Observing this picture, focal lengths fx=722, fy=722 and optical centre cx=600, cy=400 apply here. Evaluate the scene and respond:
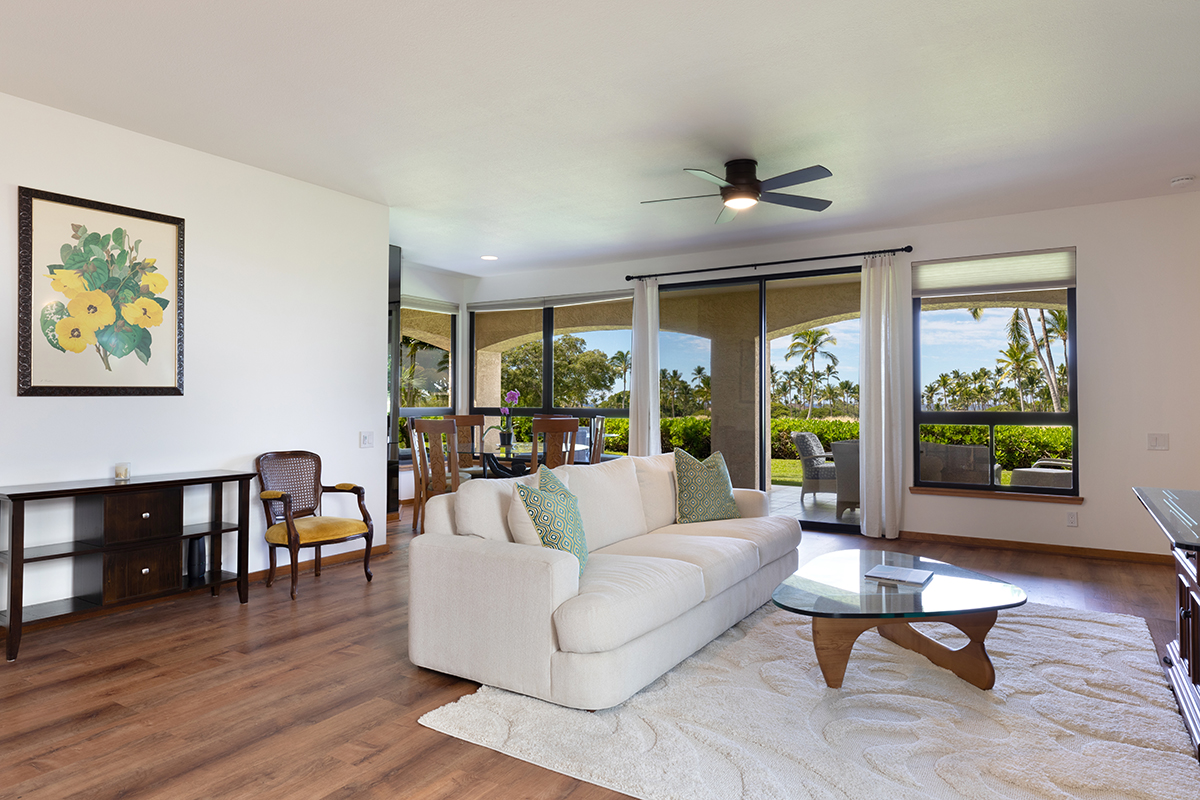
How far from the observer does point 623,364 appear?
7.87 meters

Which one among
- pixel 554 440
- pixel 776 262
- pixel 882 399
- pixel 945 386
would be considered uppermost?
pixel 776 262

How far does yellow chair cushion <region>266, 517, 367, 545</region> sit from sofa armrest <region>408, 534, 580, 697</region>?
158 centimetres

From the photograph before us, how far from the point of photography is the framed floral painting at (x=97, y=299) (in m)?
3.67

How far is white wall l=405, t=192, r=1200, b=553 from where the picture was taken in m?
5.20

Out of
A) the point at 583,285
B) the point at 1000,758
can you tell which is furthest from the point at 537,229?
the point at 1000,758

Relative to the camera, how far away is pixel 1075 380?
5.61 metres

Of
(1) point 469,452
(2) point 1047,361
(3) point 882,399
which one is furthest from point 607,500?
A: (2) point 1047,361

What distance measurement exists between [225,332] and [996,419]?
580 cm

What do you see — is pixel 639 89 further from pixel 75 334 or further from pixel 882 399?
pixel 882 399

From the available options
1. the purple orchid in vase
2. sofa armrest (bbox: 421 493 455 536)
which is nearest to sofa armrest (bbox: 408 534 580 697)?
sofa armrest (bbox: 421 493 455 536)

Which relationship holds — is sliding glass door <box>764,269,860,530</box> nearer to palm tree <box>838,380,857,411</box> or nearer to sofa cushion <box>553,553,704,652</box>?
palm tree <box>838,380,857,411</box>

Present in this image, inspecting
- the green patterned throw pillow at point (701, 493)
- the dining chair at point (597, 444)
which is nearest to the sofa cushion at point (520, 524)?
the green patterned throw pillow at point (701, 493)

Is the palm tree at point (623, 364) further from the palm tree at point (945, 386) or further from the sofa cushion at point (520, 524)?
the sofa cushion at point (520, 524)

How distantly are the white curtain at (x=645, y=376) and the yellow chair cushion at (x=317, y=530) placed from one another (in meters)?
3.35
